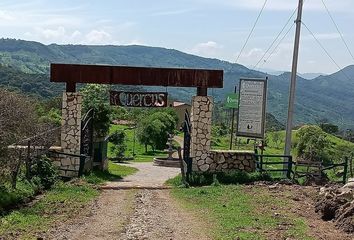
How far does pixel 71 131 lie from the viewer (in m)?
20.2

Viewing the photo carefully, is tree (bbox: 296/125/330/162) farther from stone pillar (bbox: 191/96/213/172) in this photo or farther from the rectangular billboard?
stone pillar (bbox: 191/96/213/172)

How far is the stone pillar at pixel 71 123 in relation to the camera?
20.1 m

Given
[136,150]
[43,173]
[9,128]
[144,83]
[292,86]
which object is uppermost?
[292,86]

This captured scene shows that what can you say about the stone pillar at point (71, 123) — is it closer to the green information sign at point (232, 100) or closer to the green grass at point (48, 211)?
the green grass at point (48, 211)

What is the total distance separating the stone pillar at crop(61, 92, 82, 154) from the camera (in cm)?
2009

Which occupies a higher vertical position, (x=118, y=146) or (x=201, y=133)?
(x=201, y=133)

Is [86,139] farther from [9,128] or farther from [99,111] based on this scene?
[9,128]

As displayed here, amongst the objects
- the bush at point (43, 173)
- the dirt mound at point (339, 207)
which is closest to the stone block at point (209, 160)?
the bush at point (43, 173)

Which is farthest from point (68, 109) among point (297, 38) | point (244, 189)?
point (297, 38)

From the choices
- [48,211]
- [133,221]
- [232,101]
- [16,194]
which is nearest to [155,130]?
[232,101]

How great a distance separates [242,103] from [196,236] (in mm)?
11307

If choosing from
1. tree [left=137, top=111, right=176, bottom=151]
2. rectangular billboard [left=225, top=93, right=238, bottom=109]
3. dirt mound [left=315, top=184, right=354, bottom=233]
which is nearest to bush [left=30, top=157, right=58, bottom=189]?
rectangular billboard [left=225, top=93, right=238, bottom=109]

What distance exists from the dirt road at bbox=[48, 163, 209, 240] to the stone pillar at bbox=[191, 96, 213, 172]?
11.5ft

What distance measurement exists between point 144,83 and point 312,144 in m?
33.7
